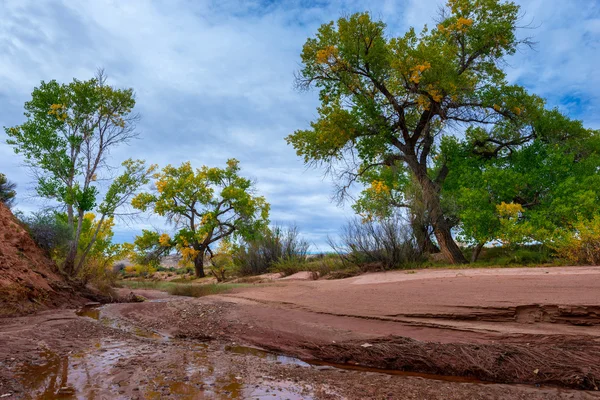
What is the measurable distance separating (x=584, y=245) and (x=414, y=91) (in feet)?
27.0

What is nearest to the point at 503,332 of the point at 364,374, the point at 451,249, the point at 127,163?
the point at 364,374

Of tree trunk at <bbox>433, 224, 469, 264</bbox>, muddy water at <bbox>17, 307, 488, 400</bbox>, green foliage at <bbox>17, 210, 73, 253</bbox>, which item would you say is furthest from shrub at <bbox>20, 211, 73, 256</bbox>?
tree trunk at <bbox>433, 224, 469, 264</bbox>

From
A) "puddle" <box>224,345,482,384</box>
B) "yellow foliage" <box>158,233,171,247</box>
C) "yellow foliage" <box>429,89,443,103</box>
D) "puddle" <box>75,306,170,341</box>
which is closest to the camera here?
"puddle" <box>224,345,482,384</box>

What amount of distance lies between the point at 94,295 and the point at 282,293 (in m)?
6.01

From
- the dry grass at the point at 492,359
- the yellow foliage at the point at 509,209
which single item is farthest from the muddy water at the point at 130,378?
the yellow foliage at the point at 509,209

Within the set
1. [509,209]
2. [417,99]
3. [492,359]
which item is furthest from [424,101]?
[492,359]

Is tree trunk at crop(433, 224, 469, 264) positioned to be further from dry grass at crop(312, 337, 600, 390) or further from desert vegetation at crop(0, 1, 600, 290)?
dry grass at crop(312, 337, 600, 390)

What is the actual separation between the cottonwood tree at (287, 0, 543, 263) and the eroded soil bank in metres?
8.75

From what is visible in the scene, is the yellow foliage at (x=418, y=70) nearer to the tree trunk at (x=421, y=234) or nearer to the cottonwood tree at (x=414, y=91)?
the cottonwood tree at (x=414, y=91)

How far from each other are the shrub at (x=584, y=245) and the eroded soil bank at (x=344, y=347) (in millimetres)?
3422

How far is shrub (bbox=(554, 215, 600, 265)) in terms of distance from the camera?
9.60 m

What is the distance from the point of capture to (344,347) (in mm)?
5379

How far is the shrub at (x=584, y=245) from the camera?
960cm

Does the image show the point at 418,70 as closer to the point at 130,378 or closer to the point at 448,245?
the point at 448,245
